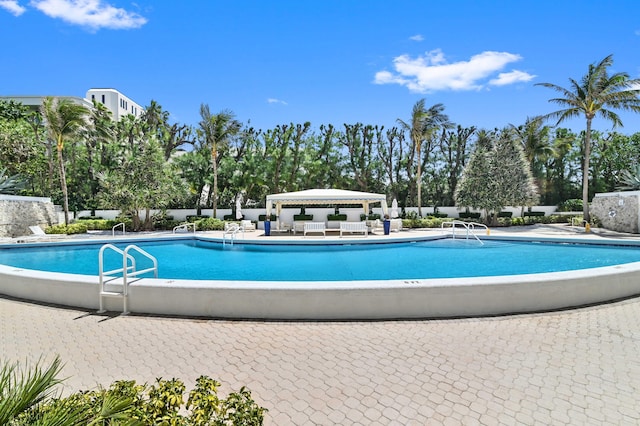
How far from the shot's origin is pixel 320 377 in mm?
3334

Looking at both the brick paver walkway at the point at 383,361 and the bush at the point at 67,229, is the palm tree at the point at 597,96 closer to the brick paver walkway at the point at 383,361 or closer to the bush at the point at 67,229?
the brick paver walkway at the point at 383,361

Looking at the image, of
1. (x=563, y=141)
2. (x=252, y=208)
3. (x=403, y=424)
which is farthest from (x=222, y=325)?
(x=563, y=141)

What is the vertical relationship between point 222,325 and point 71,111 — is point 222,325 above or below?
below

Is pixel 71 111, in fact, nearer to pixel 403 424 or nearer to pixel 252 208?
pixel 252 208

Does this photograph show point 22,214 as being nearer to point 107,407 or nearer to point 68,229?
point 68,229

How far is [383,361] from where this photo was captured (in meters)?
3.67

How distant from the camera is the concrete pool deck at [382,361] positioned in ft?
9.14

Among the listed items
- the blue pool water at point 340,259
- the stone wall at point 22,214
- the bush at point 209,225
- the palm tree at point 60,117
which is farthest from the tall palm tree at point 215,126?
the blue pool water at point 340,259

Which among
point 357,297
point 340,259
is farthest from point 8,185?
point 357,297

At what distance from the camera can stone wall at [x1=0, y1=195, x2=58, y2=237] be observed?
1809cm

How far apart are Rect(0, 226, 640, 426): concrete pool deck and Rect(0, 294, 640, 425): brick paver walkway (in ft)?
0.04

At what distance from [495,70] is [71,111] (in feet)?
82.7

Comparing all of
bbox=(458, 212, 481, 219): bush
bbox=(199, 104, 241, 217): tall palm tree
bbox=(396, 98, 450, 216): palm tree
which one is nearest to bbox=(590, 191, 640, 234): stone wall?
bbox=(458, 212, 481, 219): bush

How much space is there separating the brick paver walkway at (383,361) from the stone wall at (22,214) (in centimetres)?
1722
